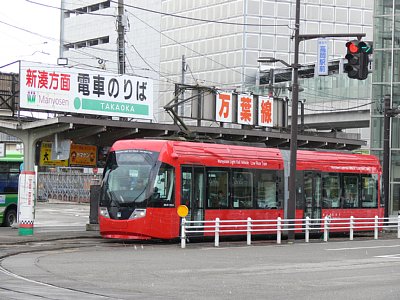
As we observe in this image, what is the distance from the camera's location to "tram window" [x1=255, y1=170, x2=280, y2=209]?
2789 cm

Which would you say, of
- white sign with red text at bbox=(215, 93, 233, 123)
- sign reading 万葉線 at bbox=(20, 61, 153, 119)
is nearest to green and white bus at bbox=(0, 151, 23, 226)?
sign reading 万葉線 at bbox=(20, 61, 153, 119)

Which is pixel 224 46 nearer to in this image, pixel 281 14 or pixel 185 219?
pixel 281 14

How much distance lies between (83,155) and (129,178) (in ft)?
23.7

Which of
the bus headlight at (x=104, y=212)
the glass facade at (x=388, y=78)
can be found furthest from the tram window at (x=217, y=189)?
the glass facade at (x=388, y=78)

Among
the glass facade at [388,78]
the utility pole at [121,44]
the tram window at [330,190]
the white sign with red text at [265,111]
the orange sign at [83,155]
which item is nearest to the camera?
the tram window at [330,190]

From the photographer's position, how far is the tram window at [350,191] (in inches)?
1238

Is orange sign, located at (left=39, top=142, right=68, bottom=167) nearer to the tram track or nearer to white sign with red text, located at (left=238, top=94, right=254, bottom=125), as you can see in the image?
white sign with red text, located at (left=238, top=94, right=254, bottom=125)

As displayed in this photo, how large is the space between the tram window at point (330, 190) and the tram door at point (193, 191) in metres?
6.93

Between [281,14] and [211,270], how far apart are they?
72.2 meters

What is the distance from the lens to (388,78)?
168 ft

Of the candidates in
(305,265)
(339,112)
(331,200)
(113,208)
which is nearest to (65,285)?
(305,265)

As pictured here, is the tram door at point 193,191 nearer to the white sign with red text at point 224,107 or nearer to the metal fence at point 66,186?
the white sign with red text at point 224,107

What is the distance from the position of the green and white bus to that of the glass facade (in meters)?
26.0

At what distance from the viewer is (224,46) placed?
8819cm
